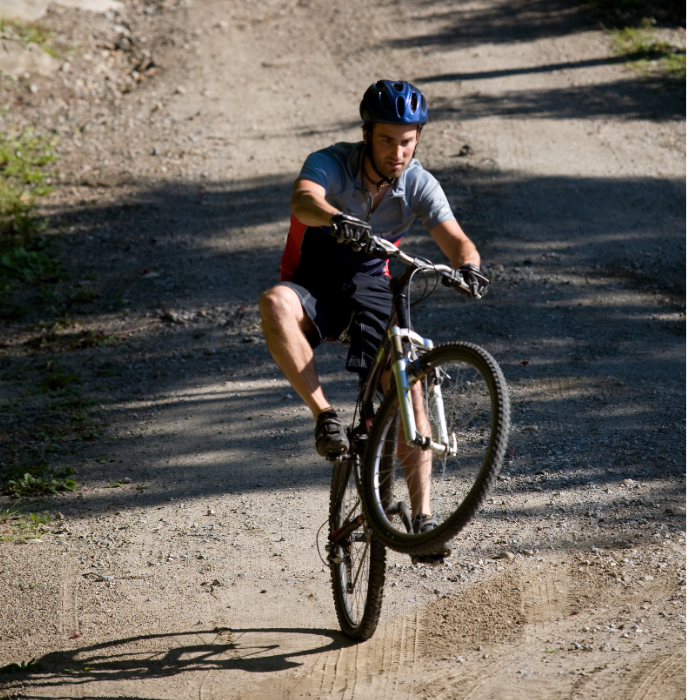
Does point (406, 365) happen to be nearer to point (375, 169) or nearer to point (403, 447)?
point (403, 447)

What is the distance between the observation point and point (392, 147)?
3.56m

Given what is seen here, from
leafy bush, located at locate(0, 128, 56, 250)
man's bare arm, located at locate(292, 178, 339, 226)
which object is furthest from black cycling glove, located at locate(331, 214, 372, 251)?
leafy bush, located at locate(0, 128, 56, 250)

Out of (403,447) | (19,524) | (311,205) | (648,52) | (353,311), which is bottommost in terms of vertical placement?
(19,524)

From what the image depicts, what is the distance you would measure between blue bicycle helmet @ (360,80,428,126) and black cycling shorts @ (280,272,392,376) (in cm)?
77

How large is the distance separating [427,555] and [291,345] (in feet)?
3.68

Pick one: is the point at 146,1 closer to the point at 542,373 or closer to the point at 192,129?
the point at 192,129

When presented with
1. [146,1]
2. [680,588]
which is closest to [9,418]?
[680,588]

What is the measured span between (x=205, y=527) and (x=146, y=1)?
12768 millimetres

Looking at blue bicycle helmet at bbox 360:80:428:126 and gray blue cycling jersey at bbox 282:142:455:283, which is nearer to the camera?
blue bicycle helmet at bbox 360:80:428:126

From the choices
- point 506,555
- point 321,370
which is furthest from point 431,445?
point 321,370

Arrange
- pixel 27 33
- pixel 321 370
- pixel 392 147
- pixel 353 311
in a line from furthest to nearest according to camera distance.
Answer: pixel 27 33 < pixel 321 370 < pixel 353 311 < pixel 392 147

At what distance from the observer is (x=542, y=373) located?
6.38 meters

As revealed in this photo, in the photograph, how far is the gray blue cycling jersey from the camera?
369cm

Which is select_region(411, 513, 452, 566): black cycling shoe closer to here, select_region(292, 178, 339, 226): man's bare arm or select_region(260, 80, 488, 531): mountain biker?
select_region(260, 80, 488, 531): mountain biker
